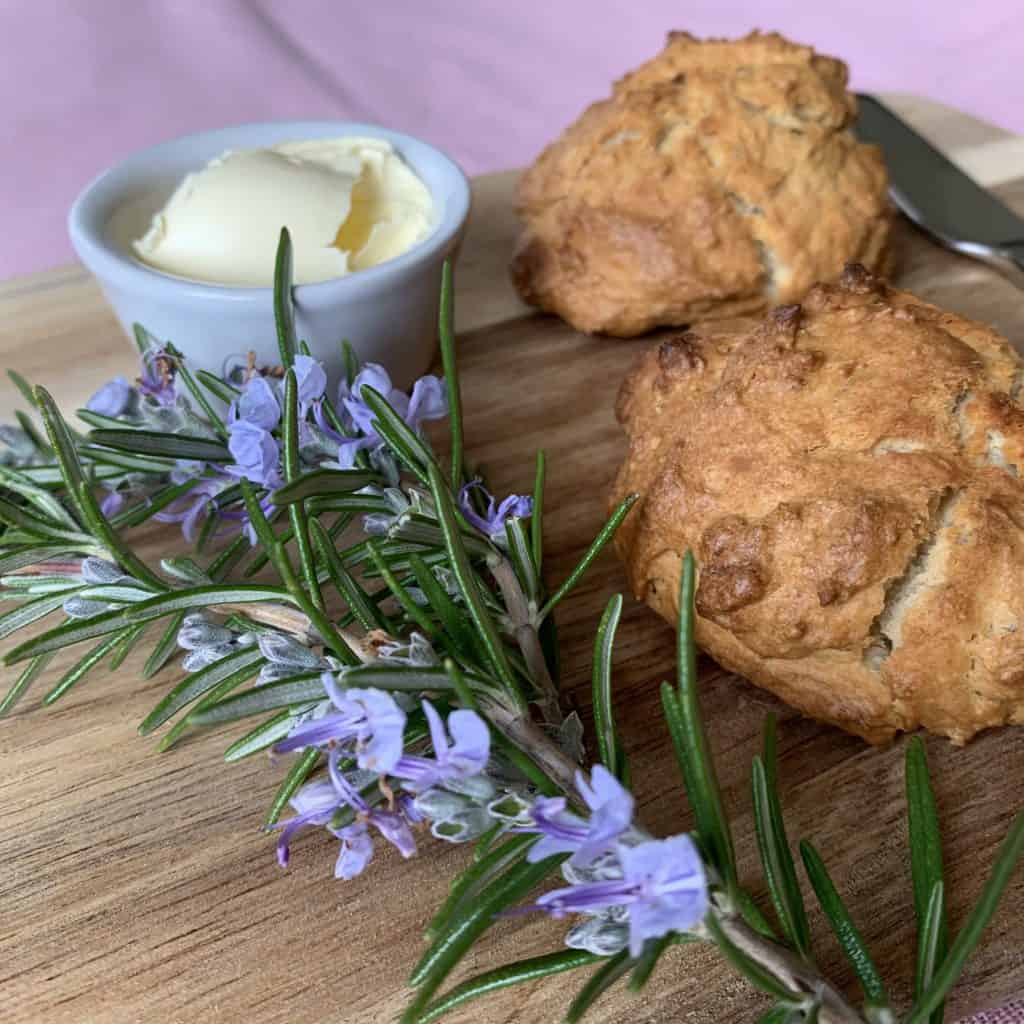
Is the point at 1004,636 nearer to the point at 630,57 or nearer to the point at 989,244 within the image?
the point at 989,244

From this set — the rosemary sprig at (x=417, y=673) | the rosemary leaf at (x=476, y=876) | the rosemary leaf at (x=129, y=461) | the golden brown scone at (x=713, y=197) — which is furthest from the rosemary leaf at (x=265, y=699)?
the golden brown scone at (x=713, y=197)

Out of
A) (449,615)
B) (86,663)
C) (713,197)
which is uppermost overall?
(713,197)

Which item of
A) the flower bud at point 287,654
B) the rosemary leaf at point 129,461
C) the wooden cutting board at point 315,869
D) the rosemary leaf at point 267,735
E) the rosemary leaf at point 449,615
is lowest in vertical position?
the wooden cutting board at point 315,869

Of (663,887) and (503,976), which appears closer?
(663,887)

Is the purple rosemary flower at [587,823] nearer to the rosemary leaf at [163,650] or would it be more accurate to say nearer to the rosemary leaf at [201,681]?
the rosemary leaf at [201,681]

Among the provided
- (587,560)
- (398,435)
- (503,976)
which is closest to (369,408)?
(398,435)

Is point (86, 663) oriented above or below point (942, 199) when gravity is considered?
below

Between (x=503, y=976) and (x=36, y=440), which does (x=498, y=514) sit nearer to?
(x=503, y=976)
